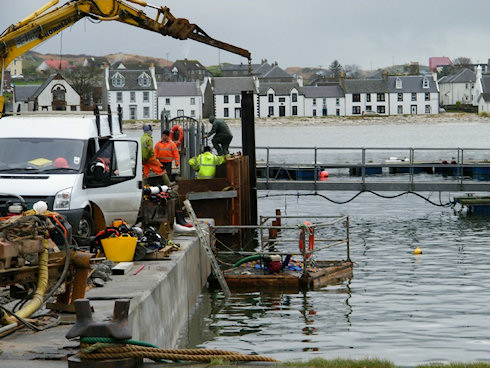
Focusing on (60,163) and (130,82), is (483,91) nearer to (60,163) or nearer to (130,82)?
(130,82)

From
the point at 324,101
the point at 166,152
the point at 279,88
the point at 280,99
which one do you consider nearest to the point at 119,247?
the point at 166,152

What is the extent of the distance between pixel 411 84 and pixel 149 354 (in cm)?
18141

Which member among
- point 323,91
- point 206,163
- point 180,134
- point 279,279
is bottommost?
point 279,279

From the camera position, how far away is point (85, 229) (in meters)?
15.1

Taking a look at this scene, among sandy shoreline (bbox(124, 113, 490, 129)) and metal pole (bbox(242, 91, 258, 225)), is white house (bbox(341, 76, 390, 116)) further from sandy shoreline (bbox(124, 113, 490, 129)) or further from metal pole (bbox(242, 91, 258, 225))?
metal pole (bbox(242, 91, 258, 225))

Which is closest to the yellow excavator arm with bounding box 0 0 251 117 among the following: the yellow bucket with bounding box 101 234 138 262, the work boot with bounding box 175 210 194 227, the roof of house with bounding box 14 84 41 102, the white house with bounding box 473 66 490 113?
the work boot with bounding box 175 210 194 227

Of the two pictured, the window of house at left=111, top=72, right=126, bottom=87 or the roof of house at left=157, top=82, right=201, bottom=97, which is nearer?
the window of house at left=111, top=72, right=126, bottom=87

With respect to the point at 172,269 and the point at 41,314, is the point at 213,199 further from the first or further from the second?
the point at 41,314

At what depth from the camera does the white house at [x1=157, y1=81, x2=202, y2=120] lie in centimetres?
17050

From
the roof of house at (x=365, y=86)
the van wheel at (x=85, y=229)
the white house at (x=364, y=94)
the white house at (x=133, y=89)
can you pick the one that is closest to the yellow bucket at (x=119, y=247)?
the van wheel at (x=85, y=229)

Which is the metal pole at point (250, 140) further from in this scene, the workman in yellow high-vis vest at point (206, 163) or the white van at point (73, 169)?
the white van at point (73, 169)

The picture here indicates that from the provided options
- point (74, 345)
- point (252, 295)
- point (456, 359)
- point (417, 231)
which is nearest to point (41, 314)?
point (74, 345)

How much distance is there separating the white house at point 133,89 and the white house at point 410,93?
4578 cm

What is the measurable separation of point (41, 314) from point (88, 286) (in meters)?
1.84
